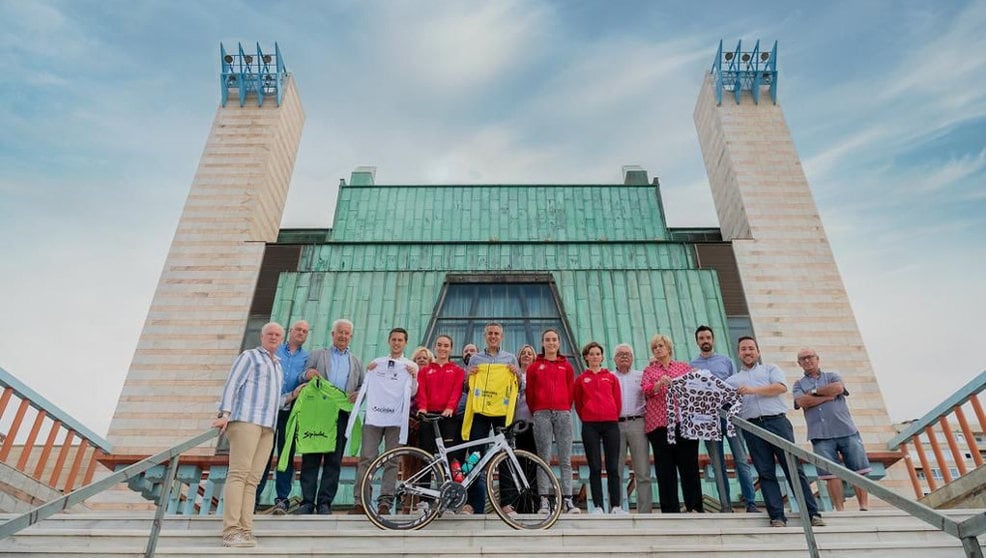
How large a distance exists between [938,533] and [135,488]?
9028mm

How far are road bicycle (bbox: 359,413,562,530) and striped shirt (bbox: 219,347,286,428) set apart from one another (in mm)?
1096

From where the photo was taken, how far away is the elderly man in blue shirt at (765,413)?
586cm

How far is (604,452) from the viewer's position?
631 centimetres

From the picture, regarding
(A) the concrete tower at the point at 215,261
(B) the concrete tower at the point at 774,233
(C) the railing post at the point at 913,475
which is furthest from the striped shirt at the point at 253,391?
Answer: (B) the concrete tower at the point at 774,233

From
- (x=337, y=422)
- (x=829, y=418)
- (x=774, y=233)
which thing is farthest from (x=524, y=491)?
(x=774, y=233)

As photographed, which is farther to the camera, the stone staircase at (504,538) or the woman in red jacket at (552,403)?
the woman in red jacket at (552,403)

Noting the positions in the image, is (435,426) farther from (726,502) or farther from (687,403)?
(726,502)

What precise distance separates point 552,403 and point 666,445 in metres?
1.34

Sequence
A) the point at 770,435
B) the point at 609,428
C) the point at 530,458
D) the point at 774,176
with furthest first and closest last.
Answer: the point at 774,176, the point at 609,428, the point at 530,458, the point at 770,435

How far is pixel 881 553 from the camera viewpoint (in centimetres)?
477

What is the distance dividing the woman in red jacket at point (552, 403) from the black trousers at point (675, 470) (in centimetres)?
100

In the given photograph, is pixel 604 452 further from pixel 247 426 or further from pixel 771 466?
pixel 247 426

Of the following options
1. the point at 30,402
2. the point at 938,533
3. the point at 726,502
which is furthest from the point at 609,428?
the point at 30,402

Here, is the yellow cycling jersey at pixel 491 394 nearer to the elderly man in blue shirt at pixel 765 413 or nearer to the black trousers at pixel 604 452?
the black trousers at pixel 604 452
